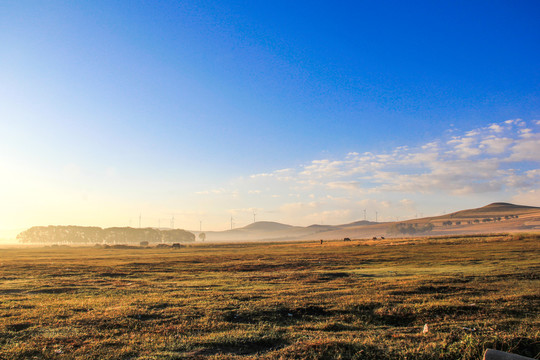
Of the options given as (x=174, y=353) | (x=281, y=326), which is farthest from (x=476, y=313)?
(x=174, y=353)

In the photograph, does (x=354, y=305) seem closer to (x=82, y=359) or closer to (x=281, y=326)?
(x=281, y=326)

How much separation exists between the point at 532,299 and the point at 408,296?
6.27 m

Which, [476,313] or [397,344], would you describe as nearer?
[397,344]

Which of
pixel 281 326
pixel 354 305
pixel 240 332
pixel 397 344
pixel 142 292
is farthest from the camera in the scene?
pixel 142 292

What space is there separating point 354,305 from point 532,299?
993cm

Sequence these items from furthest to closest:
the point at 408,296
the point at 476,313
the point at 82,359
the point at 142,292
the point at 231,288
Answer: the point at 231,288 < the point at 142,292 < the point at 408,296 < the point at 476,313 < the point at 82,359

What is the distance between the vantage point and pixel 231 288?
24.4m

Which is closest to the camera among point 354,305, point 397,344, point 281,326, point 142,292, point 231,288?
point 397,344

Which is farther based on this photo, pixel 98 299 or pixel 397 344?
pixel 98 299

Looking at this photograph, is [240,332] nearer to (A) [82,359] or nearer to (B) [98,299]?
(A) [82,359]

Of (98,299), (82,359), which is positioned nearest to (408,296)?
(82,359)

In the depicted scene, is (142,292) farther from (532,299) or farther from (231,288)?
(532,299)

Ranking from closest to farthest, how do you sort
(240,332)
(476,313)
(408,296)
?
(240,332), (476,313), (408,296)

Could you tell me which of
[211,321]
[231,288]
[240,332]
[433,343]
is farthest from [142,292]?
[433,343]
